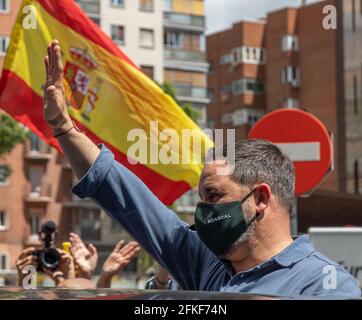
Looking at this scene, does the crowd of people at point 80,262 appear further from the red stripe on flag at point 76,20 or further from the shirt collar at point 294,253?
the shirt collar at point 294,253

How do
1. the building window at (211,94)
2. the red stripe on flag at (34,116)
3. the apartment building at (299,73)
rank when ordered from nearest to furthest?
1. the red stripe on flag at (34,116)
2. the apartment building at (299,73)
3. the building window at (211,94)

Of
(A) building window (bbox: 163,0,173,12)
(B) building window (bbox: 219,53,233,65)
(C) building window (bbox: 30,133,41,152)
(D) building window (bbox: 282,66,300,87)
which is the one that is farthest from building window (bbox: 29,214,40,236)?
(B) building window (bbox: 219,53,233,65)

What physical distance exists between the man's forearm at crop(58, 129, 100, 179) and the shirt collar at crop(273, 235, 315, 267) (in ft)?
2.31

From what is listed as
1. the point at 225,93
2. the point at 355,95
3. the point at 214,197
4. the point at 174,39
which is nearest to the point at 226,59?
the point at 225,93

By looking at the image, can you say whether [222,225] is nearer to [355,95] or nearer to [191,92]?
[191,92]

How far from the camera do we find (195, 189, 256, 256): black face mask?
154 inches

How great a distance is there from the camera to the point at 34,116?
9.33 meters

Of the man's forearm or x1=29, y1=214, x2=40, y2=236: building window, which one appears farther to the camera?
x1=29, y1=214, x2=40, y2=236: building window

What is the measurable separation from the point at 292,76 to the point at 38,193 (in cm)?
2105

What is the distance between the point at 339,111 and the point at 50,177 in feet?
59.0

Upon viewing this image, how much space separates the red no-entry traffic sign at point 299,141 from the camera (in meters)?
8.84

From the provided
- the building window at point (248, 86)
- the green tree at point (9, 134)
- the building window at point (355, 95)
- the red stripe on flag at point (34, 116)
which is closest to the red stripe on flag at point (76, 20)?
the red stripe on flag at point (34, 116)

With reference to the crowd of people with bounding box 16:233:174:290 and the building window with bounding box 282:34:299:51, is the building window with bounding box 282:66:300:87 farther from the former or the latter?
the crowd of people with bounding box 16:233:174:290

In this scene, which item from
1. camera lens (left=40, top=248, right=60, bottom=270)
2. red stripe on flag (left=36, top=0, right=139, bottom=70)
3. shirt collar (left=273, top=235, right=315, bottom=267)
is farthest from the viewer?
red stripe on flag (left=36, top=0, right=139, bottom=70)
